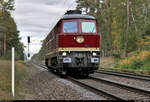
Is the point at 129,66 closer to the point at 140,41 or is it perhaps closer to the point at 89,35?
the point at 89,35

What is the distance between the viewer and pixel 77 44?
45.3ft

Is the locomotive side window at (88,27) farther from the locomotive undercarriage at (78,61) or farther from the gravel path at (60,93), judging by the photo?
the gravel path at (60,93)

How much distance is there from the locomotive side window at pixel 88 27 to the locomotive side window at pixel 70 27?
1.66ft

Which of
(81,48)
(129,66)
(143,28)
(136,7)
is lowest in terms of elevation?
(129,66)

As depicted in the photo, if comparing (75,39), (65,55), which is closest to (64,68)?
(65,55)

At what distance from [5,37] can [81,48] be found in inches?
2026

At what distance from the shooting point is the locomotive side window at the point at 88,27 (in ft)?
47.0

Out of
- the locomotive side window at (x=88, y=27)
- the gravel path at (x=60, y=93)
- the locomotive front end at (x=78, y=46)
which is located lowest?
the gravel path at (x=60, y=93)

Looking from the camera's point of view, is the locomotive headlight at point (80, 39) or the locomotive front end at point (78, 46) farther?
the locomotive headlight at point (80, 39)

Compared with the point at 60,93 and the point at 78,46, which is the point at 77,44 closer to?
the point at 78,46

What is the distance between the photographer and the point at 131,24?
153 ft

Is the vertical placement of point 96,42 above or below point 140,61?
above

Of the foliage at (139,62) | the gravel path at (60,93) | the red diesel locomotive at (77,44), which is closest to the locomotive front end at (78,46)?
the red diesel locomotive at (77,44)

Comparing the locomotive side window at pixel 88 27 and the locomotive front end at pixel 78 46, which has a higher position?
the locomotive side window at pixel 88 27
